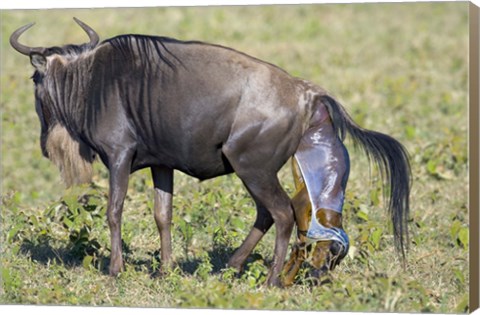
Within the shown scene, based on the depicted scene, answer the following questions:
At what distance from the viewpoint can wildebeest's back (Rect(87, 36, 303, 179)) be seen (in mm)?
7801

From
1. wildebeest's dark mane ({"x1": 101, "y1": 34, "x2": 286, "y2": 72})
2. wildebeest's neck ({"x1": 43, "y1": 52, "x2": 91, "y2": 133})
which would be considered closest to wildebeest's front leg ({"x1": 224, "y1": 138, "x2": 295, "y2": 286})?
wildebeest's dark mane ({"x1": 101, "y1": 34, "x2": 286, "y2": 72})

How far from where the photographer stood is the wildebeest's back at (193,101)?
7801mm

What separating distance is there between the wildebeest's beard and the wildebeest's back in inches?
21.1

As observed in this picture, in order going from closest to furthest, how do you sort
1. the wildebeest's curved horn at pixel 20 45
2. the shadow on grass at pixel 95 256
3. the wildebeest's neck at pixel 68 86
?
the wildebeest's curved horn at pixel 20 45
the wildebeest's neck at pixel 68 86
the shadow on grass at pixel 95 256

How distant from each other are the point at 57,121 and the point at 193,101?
117 centimetres

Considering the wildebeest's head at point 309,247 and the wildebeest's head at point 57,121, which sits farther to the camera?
the wildebeest's head at point 57,121

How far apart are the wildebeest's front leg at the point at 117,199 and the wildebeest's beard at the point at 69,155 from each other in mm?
522

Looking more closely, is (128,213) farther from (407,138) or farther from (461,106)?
(461,106)

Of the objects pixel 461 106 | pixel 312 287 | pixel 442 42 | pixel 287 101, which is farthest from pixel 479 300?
pixel 442 42

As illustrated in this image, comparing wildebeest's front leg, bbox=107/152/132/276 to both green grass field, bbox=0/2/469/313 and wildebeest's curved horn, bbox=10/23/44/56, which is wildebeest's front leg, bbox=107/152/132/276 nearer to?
green grass field, bbox=0/2/469/313

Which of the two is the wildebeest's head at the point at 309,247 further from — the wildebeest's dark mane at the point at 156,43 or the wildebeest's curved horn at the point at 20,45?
the wildebeest's curved horn at the point at 20,45

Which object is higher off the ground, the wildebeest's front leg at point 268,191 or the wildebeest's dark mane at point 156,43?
the wildebeest's dark mane at point 156,43

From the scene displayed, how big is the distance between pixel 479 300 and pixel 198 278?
1.83 meters

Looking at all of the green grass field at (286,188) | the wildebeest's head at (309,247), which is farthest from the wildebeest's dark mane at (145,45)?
the green grass field at (286,188)
